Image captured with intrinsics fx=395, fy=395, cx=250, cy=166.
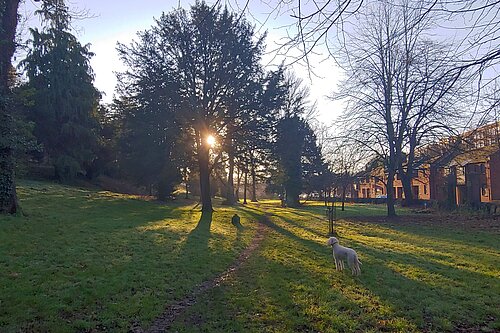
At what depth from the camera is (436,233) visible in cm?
1784

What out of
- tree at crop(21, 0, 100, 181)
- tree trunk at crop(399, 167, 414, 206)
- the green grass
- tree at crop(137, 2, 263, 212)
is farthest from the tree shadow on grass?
tree at crop(21, 0, 100, 181)

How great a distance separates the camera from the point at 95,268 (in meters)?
8.92

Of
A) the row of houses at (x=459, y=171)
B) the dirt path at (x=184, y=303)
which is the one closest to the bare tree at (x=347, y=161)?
the row of houses at (x=459, y=171)

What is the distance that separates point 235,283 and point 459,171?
43598 millimetres

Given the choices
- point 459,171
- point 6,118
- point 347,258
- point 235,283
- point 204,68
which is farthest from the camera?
point 459,171

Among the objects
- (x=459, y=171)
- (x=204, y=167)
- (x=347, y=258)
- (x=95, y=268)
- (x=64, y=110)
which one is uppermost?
(x=64, y=110)

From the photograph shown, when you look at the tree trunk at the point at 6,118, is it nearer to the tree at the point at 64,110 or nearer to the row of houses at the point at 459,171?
the row of houses at the point at 459,171

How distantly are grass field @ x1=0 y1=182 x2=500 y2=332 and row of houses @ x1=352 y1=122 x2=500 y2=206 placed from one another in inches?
116

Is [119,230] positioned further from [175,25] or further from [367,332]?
[175,25]

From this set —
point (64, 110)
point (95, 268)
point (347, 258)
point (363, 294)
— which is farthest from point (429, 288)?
point (64, 110)

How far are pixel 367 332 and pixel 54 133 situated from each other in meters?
38.3

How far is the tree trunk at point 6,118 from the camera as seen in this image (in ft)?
47.4

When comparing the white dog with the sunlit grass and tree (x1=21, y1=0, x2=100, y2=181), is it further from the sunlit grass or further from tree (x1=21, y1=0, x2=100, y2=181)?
tree (x1=21, y1=0, x2=100, y2=181)

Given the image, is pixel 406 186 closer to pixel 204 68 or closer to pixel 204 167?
pixel 204 167
